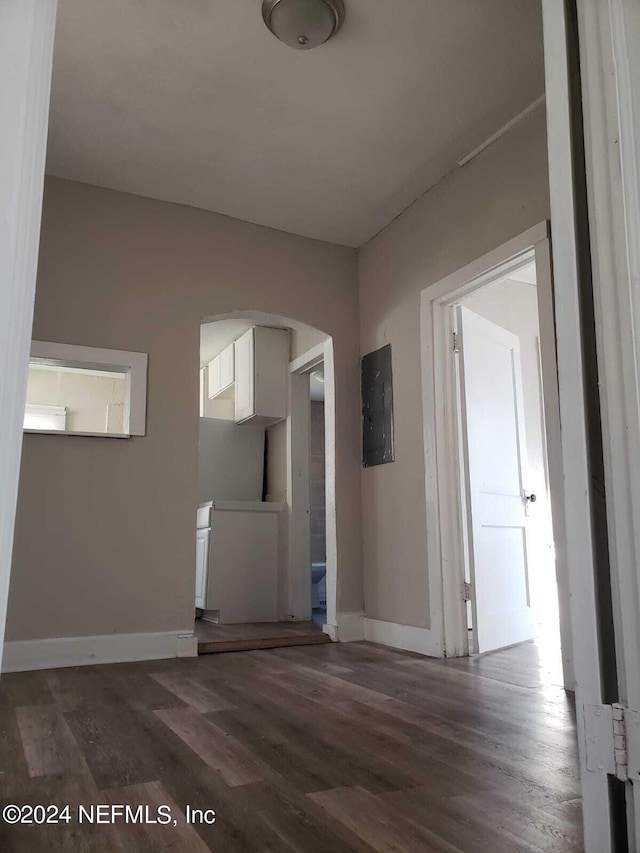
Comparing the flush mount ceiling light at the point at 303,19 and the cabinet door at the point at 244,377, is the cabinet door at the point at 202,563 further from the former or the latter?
the flush mount ceiling light at the point at 303,19

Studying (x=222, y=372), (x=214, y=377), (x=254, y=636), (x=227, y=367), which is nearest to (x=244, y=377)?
(x=227, y=367)

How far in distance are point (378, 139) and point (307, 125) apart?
0.37m

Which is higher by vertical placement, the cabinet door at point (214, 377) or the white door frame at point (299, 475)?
the cabinet door at point (214, 377)

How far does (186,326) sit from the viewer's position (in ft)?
12.4

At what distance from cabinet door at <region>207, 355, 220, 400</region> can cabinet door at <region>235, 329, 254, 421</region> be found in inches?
20.8

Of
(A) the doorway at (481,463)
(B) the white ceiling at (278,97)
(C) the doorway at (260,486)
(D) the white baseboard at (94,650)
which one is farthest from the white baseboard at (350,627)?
(B) the white ceiling at (278,97)

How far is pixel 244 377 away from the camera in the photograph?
5.49 m

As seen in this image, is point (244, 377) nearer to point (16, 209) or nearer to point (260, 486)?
point (260, 486)

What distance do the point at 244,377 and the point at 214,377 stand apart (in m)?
0.85

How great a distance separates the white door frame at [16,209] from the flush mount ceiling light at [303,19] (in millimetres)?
1706

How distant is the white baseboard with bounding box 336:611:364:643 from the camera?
12.9ft

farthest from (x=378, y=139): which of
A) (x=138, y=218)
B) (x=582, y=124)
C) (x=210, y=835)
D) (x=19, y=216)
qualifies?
(x=210, y=835)

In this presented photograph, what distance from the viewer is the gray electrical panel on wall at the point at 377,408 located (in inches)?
154

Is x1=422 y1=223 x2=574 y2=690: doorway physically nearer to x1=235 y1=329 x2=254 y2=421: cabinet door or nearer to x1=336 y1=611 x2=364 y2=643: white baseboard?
x1=336 y1=611 x2=364 y2=643: white baseboard
